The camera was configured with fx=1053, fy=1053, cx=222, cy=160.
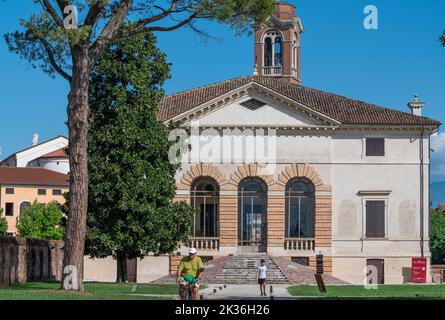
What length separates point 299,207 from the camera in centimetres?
5962

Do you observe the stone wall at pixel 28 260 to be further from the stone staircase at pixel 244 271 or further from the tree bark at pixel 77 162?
the stone staircase at pixel 244 271

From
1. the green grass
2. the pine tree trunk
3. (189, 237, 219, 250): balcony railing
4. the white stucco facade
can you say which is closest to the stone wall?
the pine tree trunk

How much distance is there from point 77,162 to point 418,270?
3150cm

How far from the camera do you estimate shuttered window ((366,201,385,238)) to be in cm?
5906

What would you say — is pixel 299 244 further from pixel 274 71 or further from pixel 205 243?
pixel 274 71

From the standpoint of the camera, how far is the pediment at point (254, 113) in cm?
5922

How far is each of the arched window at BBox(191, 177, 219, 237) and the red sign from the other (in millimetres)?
11145

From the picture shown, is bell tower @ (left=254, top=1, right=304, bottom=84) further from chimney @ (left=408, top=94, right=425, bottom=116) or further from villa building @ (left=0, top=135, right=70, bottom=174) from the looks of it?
villa building @ (left=0, top=135, right=70, bottom=174)

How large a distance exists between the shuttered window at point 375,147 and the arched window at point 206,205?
8.88 m

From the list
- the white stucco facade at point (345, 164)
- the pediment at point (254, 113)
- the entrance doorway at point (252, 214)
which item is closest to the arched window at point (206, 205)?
the white stucco facade at point (345, 164)

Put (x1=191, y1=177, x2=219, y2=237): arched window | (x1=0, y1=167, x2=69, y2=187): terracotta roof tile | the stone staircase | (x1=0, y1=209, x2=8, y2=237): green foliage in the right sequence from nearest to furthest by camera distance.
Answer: the stone staircase → (x1=191, y1=177, x2=219, y2=237): arched window → (x1=0, y1=209, x2=8, y2=237): green foliage → (x1=0, y1=167, x2=69, y2=187): terracotta roof tile

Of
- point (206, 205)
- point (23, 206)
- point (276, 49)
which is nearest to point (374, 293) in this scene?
point (206, 205)

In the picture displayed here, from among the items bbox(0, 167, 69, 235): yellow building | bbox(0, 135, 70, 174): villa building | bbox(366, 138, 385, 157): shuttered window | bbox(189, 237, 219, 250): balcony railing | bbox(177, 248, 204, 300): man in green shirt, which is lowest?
bbox(189, 237, 219, 250): balcony railing
